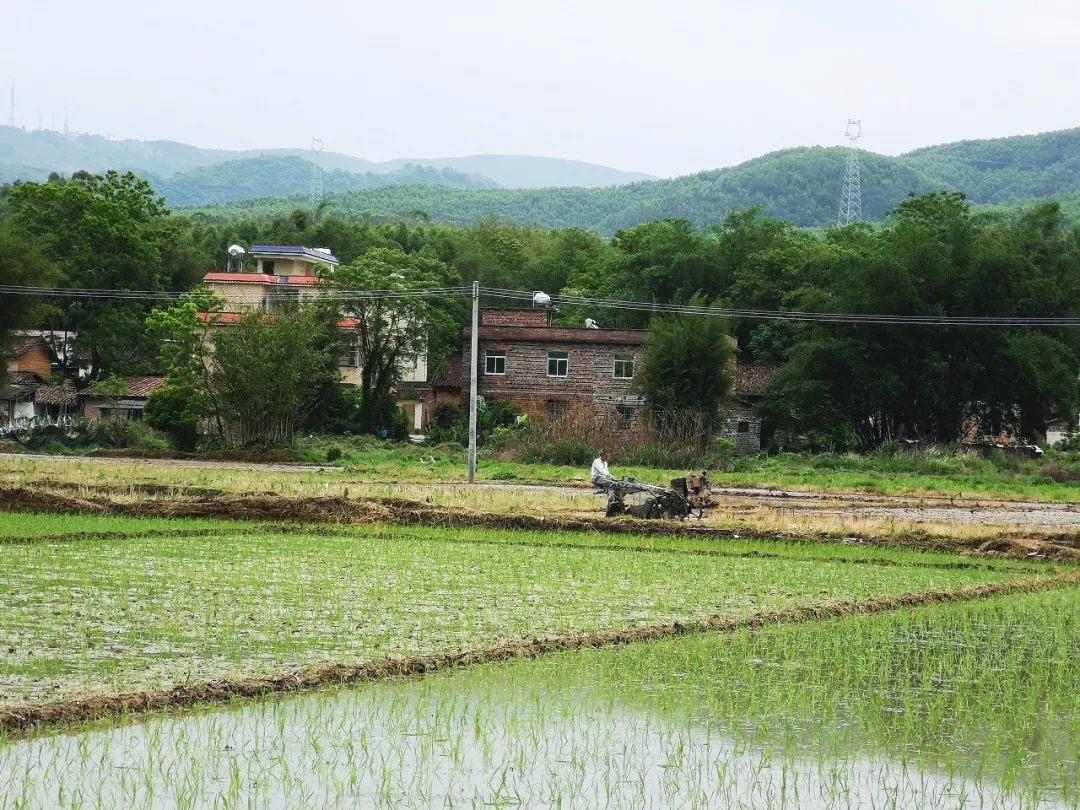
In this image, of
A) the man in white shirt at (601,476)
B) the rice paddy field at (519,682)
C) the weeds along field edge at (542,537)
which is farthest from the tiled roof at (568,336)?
the rice paddy field at (519,682)

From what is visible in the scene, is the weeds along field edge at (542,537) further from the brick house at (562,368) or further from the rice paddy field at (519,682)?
the brick house at (562,368)

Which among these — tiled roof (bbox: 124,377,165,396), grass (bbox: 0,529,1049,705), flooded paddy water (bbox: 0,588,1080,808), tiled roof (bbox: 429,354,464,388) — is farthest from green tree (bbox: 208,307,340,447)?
flooded paddy water (bbox: 0,588,1080,808)

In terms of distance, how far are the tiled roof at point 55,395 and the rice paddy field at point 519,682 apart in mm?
42840

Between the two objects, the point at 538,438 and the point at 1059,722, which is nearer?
the point at 1059,722

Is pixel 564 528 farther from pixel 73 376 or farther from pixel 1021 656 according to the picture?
pixel 73 376

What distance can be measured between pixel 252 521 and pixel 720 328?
27959mm

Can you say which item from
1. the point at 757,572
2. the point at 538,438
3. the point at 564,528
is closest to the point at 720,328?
the point at 538,438

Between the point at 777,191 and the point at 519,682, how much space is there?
13609 centimetres

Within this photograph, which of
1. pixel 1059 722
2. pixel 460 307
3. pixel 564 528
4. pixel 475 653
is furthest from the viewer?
pixel 460 307

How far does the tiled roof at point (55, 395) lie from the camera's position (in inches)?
2345

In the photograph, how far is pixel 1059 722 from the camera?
9469mm

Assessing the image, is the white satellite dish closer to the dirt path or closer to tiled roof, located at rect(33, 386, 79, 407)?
tiled roof, located at rect(33, 386, 79, 407)

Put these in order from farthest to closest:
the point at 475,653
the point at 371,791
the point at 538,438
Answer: the point at 538,438, the point at 475,653, the point at 371,791

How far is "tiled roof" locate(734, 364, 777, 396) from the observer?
53.3 meters
